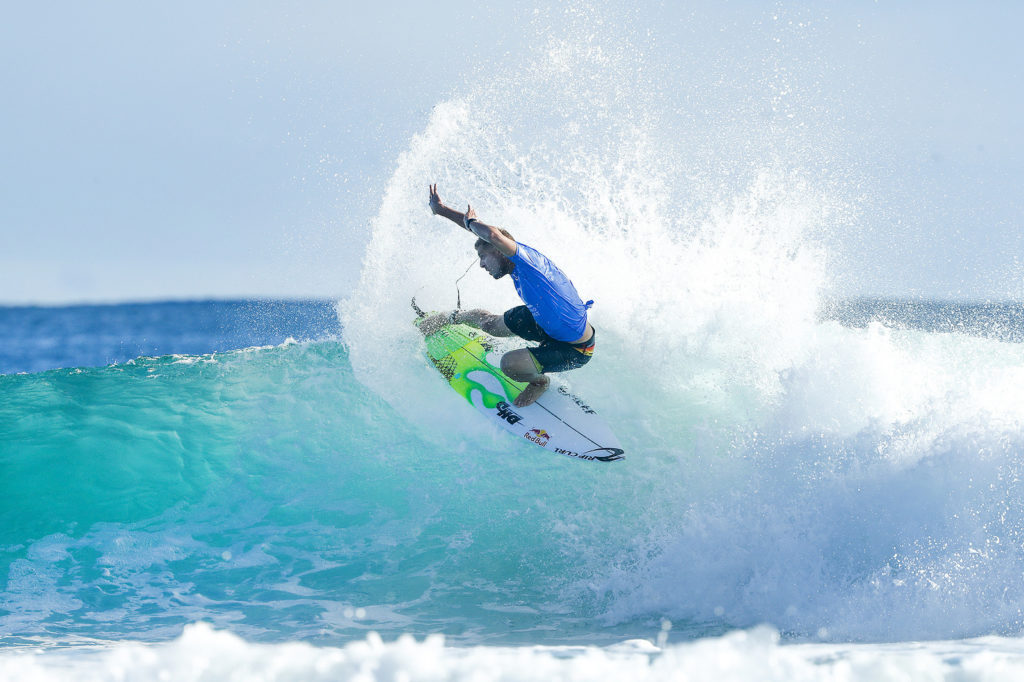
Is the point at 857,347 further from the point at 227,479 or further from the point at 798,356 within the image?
the point at 227,479

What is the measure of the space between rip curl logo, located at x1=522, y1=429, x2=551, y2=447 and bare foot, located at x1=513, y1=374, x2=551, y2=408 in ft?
0.99

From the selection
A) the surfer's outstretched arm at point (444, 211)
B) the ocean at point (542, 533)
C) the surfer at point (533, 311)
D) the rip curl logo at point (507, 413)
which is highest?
the surfer's outstretched arm at point (444, 211)

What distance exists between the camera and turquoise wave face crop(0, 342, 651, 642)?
5.20 meters

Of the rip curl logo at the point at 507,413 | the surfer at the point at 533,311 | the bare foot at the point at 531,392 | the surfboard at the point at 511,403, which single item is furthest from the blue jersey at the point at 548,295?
the rip curl logo at the point at 507,413

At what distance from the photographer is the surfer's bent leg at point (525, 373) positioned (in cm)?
600

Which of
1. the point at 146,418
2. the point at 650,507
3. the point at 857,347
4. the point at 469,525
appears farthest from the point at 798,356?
the point at 146,418

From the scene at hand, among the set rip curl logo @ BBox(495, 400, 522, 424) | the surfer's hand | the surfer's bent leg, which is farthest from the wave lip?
the surfer's hand

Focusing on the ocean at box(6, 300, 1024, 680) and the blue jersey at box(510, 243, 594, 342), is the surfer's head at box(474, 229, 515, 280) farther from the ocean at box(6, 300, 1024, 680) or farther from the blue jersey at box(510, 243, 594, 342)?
the ocean at box(6, 300, 1024, 680)

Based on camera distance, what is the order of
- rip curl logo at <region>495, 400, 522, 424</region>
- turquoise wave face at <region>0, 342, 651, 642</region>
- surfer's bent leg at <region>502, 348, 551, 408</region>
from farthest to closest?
rip curl logo at <region>495, 400, 522, 424</region>, surfer's bent leg at <region>502, 348, 551, 408</region>, turquoise wave face at <region>0, 342, 651, 642</region>

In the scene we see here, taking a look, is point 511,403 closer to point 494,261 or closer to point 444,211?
point 494,261

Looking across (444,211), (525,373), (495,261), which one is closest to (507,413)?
(525,373)

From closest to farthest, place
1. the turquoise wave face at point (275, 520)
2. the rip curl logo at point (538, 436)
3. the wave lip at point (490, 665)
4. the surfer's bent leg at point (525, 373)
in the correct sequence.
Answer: the wave lip at point (490, 665)
the turquoise wave face at point (275, 520)
the surfer's bent leg at point (525, 373)
the rip curl logo at point (538, 436)

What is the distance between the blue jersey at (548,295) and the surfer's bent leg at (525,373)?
17.4 inches

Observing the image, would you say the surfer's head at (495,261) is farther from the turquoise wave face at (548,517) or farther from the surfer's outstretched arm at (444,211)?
the turquoise wave face at (548,517)
